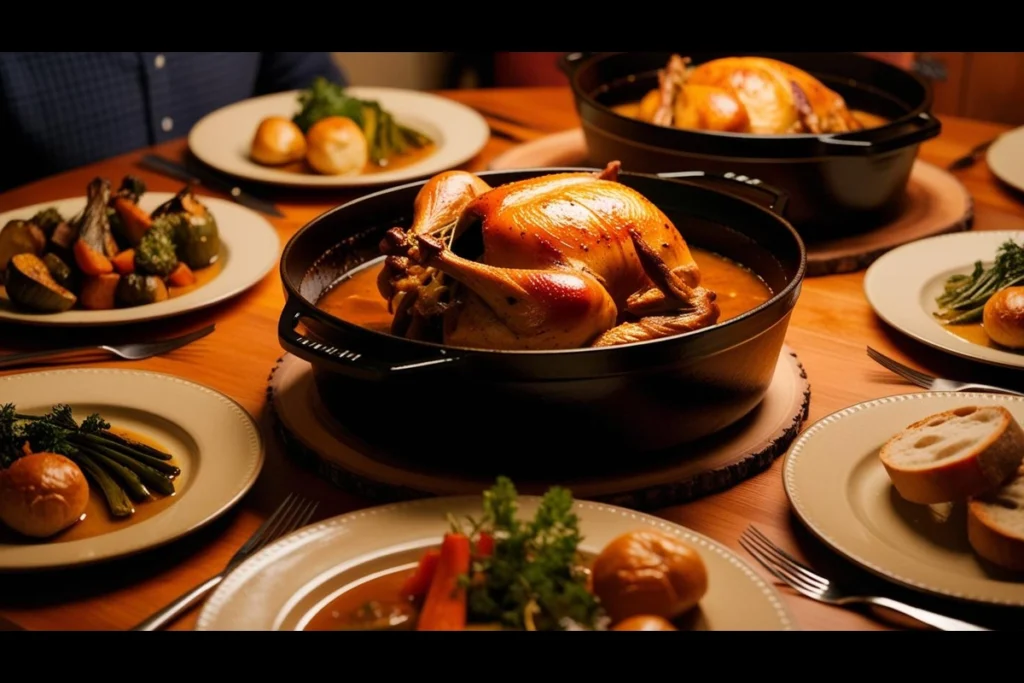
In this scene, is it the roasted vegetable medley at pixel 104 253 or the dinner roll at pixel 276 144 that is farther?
the dinner roll at pixel 276 144

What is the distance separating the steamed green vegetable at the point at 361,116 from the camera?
2982 millimetres

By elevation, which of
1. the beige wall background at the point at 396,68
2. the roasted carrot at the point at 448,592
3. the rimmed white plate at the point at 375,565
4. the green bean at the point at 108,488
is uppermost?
the roasted carrot at the point at 448,592

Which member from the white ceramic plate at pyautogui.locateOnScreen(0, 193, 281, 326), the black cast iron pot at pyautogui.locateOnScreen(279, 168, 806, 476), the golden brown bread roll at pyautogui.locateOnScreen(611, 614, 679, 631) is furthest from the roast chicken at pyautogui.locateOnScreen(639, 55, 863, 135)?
the golden brown bread roll at pyautogui.locateOnScreen(611, 614, 679, 631)

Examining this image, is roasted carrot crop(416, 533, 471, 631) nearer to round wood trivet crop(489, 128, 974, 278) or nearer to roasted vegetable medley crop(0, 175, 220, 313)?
roasted vegetable medley crop(0, 175, 220, 313)

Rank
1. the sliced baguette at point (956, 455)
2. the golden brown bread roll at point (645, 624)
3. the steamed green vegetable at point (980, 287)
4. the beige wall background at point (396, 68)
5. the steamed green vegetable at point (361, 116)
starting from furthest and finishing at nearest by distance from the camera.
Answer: the beige wall background at point (396, 68), the steamed green vegetable at point (361, 116), the steamed green vegetable at point (980, 287), the sliced baguette at point (956, 455), the golden brown bread roll at point (645, 624)

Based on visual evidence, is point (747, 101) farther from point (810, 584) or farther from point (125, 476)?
point (125, 476)

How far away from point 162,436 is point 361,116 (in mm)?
1492

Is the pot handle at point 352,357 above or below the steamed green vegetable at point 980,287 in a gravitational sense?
above

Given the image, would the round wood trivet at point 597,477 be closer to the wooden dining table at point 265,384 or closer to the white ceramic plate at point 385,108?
the wooden dining table at point 265,384

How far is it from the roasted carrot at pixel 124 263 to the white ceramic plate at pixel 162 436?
362mm

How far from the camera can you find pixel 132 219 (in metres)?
2.29

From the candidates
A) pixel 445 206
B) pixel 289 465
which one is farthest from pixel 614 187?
pixel 289 465

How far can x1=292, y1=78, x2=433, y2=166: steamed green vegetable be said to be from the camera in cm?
298

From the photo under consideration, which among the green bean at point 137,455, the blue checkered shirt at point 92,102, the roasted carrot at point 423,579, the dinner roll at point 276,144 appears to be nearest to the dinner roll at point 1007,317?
the roasted carrot at point 423,579
